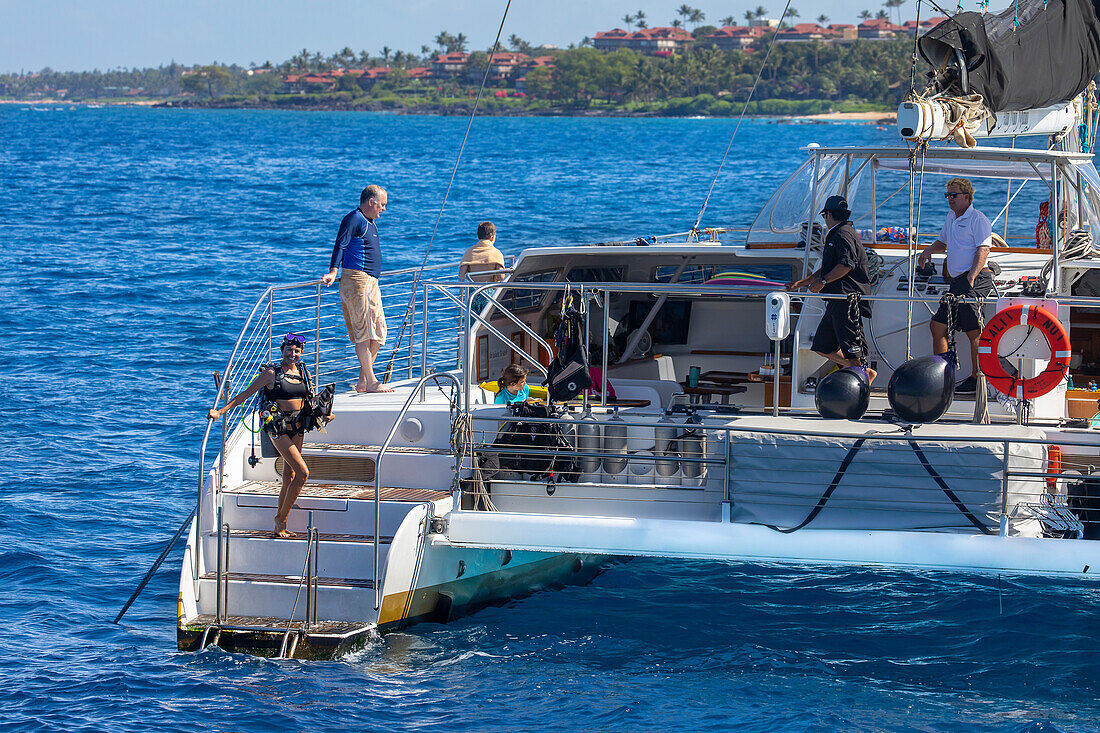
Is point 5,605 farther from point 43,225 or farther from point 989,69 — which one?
point 43,225

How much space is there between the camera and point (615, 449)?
29.1ft

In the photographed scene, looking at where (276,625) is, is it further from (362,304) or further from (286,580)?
(362,304)

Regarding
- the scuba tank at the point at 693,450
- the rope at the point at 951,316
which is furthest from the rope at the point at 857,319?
the scuba tank at the point at 693,450

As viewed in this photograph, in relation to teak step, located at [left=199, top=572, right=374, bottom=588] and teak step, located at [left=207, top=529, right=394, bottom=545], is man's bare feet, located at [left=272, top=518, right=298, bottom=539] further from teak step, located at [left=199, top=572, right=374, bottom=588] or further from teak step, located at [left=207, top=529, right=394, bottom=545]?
teak step, located at [left=199, top=572, right=374, bottom=588]

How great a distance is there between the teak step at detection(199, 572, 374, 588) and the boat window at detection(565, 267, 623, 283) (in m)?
4.28

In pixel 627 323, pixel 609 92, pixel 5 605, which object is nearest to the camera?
pixel 5 605

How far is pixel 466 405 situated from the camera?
848cm

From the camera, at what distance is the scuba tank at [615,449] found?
28.7ft

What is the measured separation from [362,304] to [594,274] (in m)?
3.02

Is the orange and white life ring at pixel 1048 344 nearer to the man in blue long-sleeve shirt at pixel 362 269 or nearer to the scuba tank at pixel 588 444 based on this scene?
the scuba tank at pixel 588 444

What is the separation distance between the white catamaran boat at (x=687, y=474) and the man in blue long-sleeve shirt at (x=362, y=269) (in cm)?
56

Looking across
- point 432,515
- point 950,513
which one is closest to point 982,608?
point 950,513

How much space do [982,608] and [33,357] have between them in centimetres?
1523

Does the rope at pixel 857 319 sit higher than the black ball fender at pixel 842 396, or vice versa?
the rope at pixel 857 319
